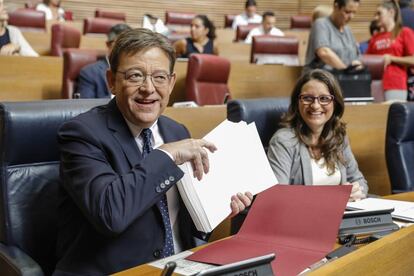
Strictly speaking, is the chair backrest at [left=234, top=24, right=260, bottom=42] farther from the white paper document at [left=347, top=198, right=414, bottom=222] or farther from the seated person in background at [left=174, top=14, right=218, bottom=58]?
the white paper document at [left=347, top=198, right=414, bottom=222]

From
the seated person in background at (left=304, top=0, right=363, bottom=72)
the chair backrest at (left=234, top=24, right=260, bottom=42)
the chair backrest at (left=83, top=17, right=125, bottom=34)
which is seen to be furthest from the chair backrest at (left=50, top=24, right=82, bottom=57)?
the chair backrest at (left=234, top=24, right=260, bottom=42)

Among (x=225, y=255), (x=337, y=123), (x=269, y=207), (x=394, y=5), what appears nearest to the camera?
(x=225, y=255)

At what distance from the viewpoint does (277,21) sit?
7.48 metres

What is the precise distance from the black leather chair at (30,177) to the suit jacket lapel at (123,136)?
0.62ft

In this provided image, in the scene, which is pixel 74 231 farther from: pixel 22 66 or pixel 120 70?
pixel 22 66

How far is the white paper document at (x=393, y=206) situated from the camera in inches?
43.3

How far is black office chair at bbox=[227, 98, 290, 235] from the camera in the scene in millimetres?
1590

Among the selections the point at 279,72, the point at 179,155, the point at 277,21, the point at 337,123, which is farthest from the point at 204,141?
the point at 277,21

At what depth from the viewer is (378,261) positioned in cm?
72

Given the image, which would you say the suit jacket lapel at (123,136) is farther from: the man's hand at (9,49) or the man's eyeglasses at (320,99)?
the man's hand at (9,49)

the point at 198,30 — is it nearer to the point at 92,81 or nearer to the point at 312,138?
the point at 92,81

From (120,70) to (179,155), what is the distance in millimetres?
190

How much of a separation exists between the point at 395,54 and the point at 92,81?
5.72 ft

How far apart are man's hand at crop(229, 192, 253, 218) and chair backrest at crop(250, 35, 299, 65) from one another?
303 cm
